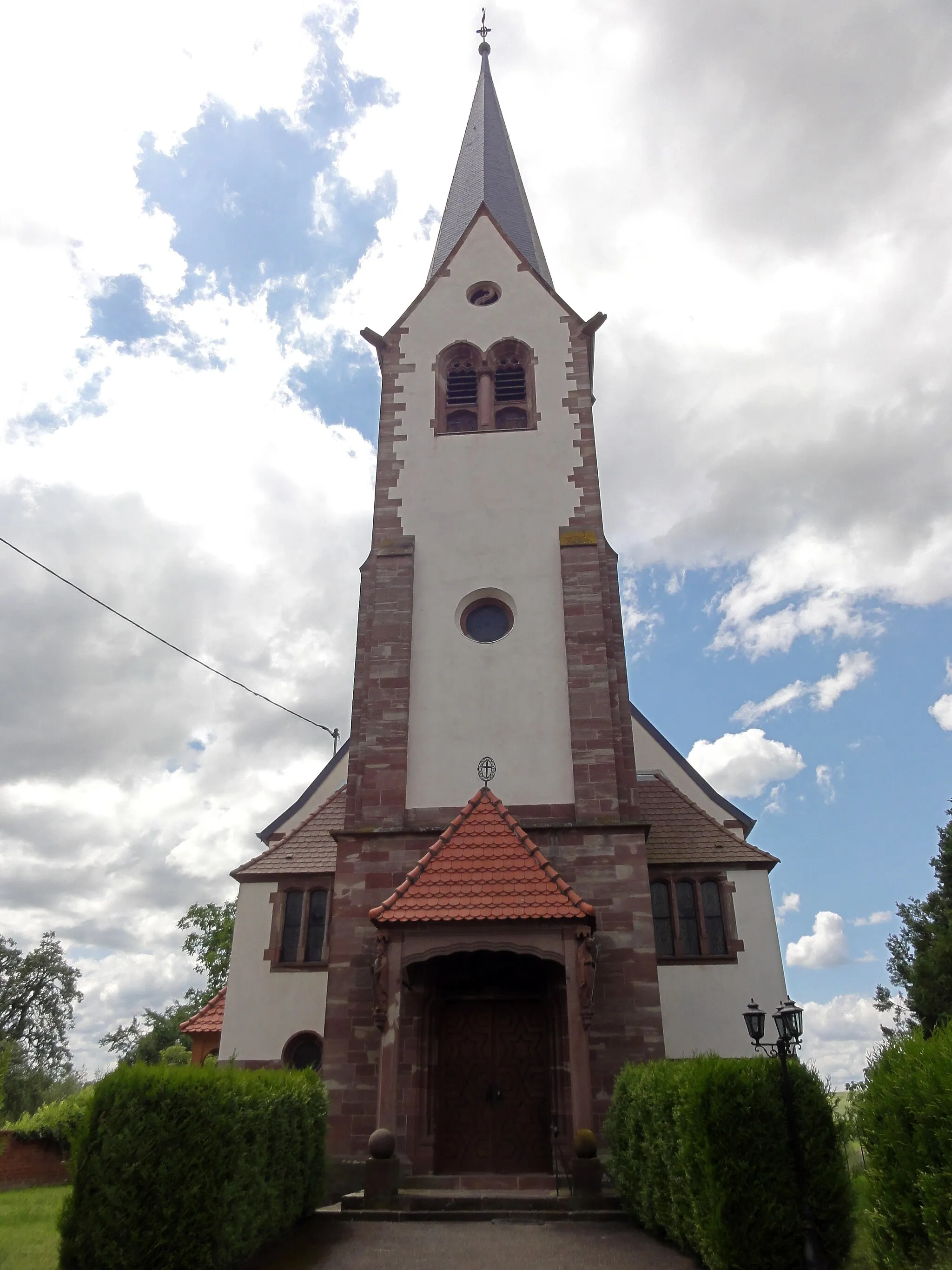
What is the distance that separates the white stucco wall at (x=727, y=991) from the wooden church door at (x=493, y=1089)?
419 centimetres

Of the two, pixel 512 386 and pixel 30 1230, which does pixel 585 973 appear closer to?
pixel 30 1230

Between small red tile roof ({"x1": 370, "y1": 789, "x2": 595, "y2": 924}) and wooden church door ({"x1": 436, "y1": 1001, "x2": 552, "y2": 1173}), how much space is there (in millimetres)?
2239

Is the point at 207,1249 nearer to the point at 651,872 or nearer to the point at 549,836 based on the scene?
the point at 549,836

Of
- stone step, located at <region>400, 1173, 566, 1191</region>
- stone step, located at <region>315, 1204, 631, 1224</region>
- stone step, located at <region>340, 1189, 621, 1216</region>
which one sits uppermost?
stone step, located at <region>400, 1173, 566, 1191</region>

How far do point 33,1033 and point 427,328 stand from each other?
1884 inches

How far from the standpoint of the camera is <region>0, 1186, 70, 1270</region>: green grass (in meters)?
8.07

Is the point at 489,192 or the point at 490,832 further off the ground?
the point at 489,192

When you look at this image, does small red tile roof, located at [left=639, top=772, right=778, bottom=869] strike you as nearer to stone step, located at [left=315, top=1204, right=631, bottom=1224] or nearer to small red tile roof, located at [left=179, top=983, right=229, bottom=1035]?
stone step, located at [left=315, top=1204, right=631, bottom=1224]

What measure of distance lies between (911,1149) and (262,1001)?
14.9 metres

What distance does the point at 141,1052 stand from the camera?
5009 cm

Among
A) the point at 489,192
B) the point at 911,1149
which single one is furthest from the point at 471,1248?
the point at 489,192

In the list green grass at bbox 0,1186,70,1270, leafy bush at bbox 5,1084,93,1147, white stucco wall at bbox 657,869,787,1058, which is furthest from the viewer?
leafy bush at bbox 5,1084,93,1147

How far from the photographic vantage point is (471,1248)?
29.7 feet

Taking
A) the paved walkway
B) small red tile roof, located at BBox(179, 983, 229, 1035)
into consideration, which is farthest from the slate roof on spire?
the paved walkway
